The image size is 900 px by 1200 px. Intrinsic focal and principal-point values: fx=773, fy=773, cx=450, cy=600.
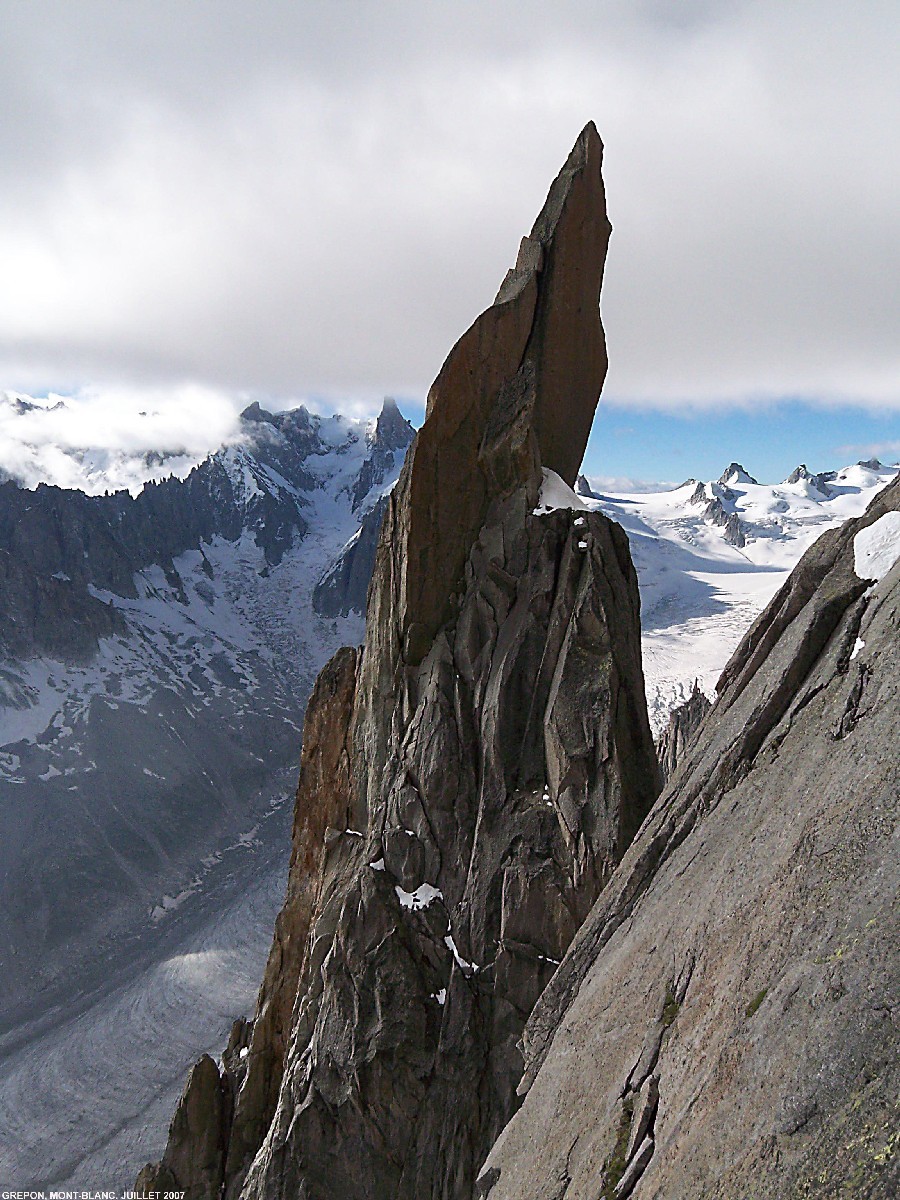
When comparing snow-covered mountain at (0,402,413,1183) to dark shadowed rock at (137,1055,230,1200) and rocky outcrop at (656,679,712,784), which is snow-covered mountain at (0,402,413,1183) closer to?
dark shadowed rock at (137,1055,230,1200)

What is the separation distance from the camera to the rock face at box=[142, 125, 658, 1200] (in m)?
18.5

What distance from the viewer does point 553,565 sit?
69.2ft

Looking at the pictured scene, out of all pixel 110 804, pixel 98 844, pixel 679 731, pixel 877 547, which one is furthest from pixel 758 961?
pixel 110 804

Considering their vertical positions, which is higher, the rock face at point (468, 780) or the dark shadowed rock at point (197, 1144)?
the rock face at point (468, 780)

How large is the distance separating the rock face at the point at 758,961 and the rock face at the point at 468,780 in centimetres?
570

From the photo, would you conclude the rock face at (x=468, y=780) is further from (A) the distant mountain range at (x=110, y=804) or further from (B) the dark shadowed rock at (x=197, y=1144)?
(A) the distant mountain range at (x=110, y=804)

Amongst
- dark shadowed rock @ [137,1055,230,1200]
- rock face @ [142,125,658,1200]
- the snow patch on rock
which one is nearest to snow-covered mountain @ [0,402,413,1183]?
dark shadowed rock @ [137,1055,230,1200]

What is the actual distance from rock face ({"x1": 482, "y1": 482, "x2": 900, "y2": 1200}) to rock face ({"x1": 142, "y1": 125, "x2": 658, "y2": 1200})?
5.70 metres

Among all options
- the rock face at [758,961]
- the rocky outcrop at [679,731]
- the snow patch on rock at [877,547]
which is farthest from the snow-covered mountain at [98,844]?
the snow patch on rock at [877,547]

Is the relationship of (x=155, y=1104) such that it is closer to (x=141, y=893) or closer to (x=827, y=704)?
(x=141, y=893)

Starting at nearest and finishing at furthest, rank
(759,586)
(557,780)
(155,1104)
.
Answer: (557,780), (155,1104), (759,586)

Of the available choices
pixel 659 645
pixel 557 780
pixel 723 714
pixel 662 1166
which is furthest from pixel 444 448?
pixel 659 645

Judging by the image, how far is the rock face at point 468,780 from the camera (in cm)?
1852

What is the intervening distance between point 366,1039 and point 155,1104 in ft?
199
